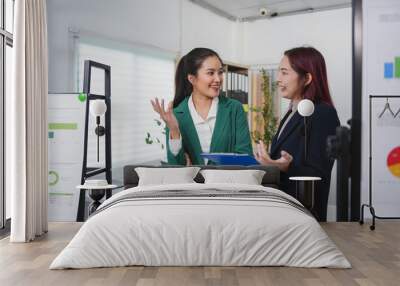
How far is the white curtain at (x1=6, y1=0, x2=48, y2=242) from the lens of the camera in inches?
186

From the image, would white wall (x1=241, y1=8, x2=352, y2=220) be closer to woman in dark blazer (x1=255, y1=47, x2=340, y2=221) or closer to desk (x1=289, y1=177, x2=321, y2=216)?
woman in dark blazer (x1=255, y1=47, x2=340, y2=221)

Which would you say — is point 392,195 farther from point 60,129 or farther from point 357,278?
point 60,129

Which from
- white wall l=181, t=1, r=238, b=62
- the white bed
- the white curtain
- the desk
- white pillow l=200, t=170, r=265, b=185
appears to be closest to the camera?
the white bed

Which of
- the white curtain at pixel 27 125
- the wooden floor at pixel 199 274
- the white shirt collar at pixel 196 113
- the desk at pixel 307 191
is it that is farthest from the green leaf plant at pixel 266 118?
the white curtain at pixel 27 125

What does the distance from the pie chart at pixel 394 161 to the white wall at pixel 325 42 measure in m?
0.69

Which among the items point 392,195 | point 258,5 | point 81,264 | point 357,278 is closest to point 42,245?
point 81,264

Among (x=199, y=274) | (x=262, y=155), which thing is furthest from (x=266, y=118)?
(x=199, y=274)

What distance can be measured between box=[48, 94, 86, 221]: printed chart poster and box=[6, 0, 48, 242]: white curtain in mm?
559

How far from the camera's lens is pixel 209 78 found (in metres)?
5.88

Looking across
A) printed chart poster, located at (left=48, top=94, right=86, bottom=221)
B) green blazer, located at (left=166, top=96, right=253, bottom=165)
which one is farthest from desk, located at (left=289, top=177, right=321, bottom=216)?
printed chart poster, located at (left=48, top=94, right=86, bottom=221)

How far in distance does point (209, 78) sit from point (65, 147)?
5.87 feet

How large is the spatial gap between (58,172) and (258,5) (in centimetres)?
299

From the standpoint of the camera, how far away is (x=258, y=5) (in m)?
6.02

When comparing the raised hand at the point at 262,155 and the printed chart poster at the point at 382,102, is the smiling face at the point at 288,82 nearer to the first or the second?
the raised hand at the point at 262,155
